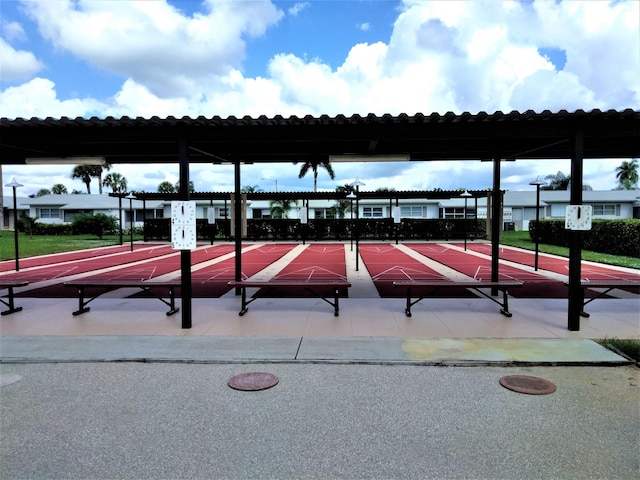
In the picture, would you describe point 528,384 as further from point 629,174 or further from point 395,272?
point 629,174

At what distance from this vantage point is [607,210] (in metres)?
45.6

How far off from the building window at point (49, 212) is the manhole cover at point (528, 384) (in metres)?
57.1

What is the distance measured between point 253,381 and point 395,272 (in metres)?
9.65

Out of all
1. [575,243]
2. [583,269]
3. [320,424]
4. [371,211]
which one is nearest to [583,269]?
[583,269]

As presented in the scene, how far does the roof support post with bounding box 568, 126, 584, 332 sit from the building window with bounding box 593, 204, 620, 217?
45.9m

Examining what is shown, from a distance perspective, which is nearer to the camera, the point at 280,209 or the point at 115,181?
the point at 280,209

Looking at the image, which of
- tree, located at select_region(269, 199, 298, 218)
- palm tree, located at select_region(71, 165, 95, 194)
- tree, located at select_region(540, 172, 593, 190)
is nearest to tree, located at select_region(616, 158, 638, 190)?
tree, located at select_region(540, 172, 593, 190)

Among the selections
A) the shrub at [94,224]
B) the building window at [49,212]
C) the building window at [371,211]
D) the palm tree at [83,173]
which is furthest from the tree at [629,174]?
the palm tree at [83,173]

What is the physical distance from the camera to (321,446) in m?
3.44

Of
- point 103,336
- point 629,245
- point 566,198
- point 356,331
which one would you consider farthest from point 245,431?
point 566,198

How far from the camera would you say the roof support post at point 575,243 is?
6723 mm

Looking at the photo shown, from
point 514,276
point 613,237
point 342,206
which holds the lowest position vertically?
point 514,276

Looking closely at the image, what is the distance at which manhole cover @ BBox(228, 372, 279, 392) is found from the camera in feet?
15.2

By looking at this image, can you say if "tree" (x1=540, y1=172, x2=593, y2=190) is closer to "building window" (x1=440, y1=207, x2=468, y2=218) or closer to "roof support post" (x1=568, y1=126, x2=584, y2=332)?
"building window" (x1=440, y1=207, x2=468, y2=218)
